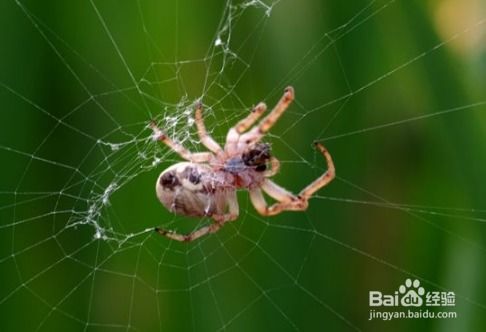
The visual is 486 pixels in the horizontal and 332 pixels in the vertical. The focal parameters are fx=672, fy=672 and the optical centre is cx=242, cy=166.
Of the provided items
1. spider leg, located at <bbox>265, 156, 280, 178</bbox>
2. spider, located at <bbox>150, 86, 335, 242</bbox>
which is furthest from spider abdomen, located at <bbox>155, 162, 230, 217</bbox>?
spider leg, located at <bbox>265, 156, 280, 178</bbox>

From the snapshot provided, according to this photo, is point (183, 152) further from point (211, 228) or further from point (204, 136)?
point (211, 228)

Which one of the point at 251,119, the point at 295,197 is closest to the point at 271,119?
the point at 251,119

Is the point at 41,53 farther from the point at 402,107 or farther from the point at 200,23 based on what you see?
the point at 402,107

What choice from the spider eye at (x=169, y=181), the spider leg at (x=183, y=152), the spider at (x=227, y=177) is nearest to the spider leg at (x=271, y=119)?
the spider at (x=227, y=177)

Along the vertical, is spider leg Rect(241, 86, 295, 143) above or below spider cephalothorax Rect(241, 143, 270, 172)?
above

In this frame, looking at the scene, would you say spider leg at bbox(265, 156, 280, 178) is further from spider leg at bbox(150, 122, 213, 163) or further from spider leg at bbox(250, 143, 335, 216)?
spider leg at bbox(150, 122, 213, 163)

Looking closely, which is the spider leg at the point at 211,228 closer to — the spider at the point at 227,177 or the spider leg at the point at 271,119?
the spider at the point at 227,177
